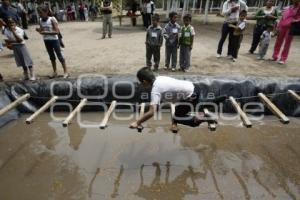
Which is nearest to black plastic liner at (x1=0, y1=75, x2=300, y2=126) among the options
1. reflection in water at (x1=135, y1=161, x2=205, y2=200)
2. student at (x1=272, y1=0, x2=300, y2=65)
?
student at (x1=272, y1=0, x2=300, y2=65)

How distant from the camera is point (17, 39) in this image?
20.0 feet

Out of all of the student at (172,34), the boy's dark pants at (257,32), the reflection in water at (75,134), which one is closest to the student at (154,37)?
the student at (172,34)

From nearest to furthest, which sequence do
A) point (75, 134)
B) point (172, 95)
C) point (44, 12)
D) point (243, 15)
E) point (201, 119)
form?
1. point (172, 95)
2. point (201, 119)
3. point (75, 134)
4. point (44, 12)
5. point (243, 15)

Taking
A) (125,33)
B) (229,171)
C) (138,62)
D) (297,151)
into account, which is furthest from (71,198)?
(125,33)

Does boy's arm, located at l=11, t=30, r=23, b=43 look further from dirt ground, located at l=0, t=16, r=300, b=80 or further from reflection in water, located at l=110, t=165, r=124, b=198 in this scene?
reflection in water, located at l=110, t=165, r=124, b=198

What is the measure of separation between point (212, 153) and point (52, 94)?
11.5 ft

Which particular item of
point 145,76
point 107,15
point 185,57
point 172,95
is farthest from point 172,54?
point 107,15

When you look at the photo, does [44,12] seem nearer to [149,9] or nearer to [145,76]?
[145,76]

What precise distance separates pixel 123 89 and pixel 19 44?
7.50 feet

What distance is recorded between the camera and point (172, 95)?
4.10m

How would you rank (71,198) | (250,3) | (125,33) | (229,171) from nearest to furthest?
(71,198) → (229,171) → (125,33) → (250,3)

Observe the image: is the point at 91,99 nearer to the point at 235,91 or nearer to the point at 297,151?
the point at 235,91

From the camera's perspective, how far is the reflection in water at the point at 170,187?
157 inches

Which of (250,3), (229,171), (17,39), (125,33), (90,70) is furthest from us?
(250,3)
